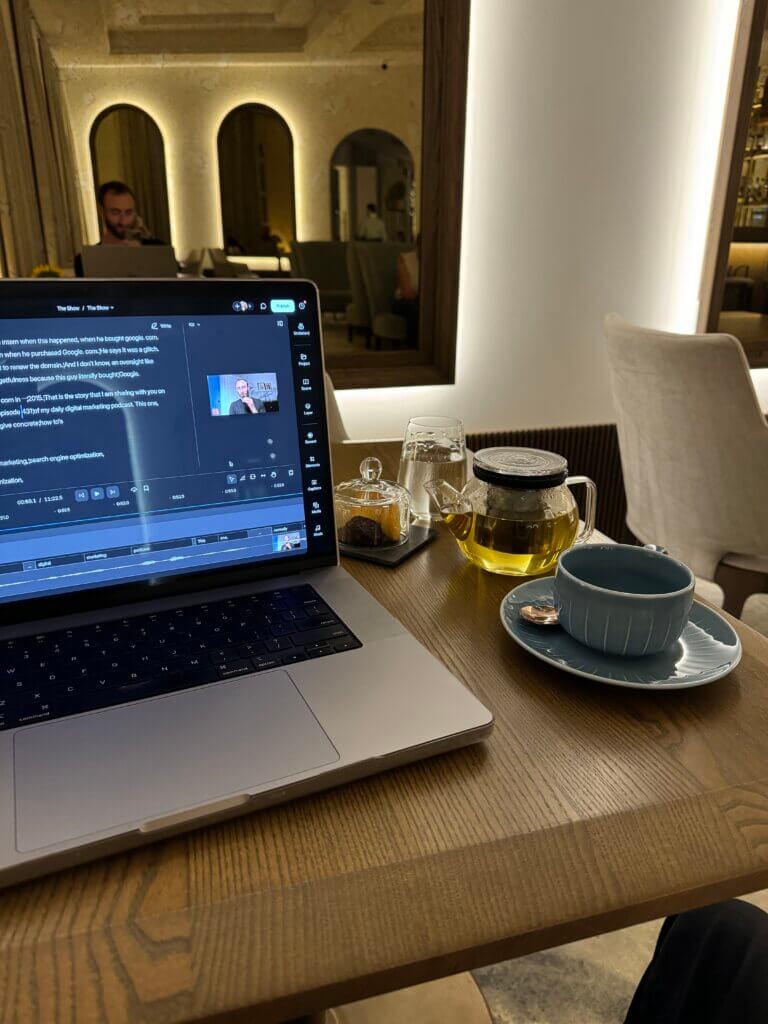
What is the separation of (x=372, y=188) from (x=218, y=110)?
50cm

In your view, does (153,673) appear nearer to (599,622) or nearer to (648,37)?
(599,622)

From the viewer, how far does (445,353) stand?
2.37 m

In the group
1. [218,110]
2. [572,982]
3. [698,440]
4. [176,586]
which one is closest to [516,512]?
[176,586]

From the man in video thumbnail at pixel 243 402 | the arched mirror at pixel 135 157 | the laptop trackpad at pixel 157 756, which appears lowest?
the laptop trackpad at pixel 157 756

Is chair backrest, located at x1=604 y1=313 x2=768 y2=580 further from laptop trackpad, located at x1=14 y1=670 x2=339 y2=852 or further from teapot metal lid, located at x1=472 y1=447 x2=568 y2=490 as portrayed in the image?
laptop trackpad, located at x1=14 y1=670 x2=339 y2=852

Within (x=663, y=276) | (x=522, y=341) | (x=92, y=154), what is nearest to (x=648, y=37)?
(x=663, y=276)

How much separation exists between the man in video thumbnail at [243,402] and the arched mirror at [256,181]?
1.82 m

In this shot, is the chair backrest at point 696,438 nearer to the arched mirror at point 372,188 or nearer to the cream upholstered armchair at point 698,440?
the cream upholstered armchair at point 698,440

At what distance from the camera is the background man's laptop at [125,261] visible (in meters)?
1.99

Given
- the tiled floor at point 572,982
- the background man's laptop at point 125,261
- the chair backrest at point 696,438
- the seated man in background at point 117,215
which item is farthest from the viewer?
the seated man in background at point 117,215

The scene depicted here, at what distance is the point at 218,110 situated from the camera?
2104 millimetres

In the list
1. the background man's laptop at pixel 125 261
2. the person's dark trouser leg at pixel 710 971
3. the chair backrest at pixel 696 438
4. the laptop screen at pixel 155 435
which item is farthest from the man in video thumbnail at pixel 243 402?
the background man's laptop at pixel 125 261

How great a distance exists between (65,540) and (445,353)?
1952 mm

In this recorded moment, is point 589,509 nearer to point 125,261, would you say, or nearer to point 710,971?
point 710,971
